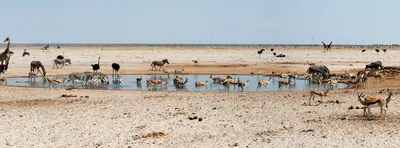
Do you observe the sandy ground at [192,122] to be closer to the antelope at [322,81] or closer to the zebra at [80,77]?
the antelope at [322,81]

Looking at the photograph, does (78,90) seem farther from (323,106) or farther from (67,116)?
(323,106)

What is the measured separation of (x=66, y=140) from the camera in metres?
11.9

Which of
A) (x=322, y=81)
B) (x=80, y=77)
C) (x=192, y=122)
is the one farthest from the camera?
(x=80, y=77)

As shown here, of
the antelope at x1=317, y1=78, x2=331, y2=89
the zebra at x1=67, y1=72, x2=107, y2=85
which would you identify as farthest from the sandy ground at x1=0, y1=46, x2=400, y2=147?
the zebra at x1=67, y1=72, x2=107, y2=85

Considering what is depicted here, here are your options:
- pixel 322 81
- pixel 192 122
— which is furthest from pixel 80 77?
pixel 192 122

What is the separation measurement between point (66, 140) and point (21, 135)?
4.46 ft

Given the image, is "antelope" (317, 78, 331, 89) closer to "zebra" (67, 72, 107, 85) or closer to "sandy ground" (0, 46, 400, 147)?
"sandy ground" (0, 46, 400, 147)

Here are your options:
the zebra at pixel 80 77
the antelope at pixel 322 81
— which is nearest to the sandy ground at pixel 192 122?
the antelope at pixel 322 81

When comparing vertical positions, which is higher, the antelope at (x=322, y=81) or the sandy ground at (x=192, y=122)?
the antelope at (x=322, y=81)

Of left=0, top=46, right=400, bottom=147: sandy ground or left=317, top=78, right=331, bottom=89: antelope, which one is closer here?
left=0, top=46, right=400, bottom=147: sandy ground

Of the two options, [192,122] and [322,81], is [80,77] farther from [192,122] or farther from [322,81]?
[192,122]

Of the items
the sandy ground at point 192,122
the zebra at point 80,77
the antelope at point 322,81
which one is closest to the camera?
the sandy ground at point 192,122

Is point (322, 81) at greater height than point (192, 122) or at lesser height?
greater

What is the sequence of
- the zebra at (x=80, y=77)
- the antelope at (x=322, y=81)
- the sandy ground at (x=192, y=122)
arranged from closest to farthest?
1. the sandy ground at (x=192, y=122)
2. the antelope at (x=322, y=81)
3. the zebra at (x=80, y=77)
